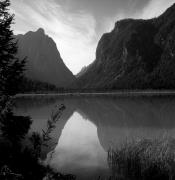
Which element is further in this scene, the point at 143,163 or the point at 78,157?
the point at 78,157

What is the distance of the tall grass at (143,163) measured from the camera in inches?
429

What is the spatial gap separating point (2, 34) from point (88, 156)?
10.1 m

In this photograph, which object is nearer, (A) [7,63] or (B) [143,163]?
(B) [143,163]

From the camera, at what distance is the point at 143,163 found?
11.5 meters

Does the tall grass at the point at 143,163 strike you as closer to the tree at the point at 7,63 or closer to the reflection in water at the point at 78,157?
the reflection in water at the point at 78,157

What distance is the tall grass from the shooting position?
35.8 feet

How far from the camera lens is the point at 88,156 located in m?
16.3

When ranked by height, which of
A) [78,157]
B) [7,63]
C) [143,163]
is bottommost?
[143,163]

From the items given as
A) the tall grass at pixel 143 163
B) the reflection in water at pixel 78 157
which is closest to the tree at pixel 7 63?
the reflection in water at pixel 78 157

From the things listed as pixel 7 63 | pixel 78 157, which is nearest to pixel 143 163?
pixel 78 157

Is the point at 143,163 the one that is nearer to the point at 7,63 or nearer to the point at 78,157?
the point at 78,157

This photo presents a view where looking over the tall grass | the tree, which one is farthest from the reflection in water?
the tree

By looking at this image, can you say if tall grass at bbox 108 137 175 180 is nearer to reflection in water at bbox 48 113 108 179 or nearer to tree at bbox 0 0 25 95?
reflection in water at bbox 48 113 108 179

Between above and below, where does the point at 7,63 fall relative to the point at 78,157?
above
